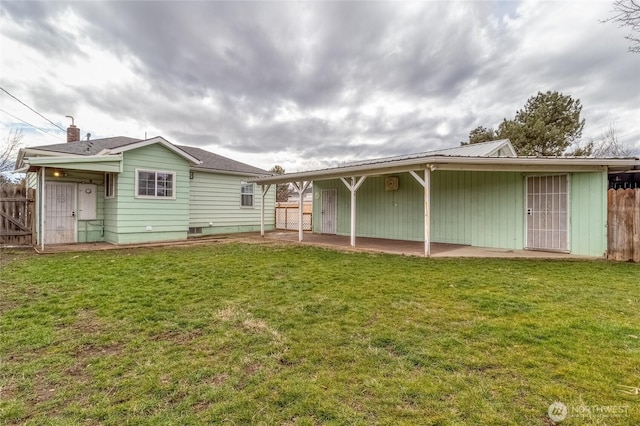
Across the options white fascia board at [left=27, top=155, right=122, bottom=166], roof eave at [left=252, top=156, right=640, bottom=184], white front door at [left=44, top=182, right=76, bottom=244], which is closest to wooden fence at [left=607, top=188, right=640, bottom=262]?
roof eave at [left=252, top=156, right=640, bottom=184]

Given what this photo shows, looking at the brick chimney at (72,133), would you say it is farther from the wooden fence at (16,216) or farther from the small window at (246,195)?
the small window at (246,195)

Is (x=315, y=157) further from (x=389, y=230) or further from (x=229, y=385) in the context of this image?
(x=229, y=385)

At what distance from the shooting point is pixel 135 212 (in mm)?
9625

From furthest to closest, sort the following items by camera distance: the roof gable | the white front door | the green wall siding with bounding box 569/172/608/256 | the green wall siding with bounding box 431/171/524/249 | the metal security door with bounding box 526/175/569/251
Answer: the roof gable < the white front door < the green wall siding with bounding box 431/171/524/249 < the metal security door with bounding box 526/175/569/251 < the green wall siding with bounding box 569/172/608/256

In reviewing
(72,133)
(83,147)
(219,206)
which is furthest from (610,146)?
(72,133)

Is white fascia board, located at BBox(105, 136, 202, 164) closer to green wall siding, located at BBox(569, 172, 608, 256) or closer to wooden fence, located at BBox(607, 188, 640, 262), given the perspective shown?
green wall siding, located at BBox(569, 172, 608, 256)

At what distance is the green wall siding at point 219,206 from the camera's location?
12145 millimetres

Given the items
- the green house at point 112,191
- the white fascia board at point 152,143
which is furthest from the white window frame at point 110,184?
the white fascia board at point 152,143

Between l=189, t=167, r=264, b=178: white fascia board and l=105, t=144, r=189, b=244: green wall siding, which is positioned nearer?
l=105, t=144, r=189, b=244: green wall siding

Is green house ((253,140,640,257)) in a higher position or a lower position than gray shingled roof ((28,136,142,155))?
lower

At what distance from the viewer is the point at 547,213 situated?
7.93 meters

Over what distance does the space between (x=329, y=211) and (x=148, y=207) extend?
690cm

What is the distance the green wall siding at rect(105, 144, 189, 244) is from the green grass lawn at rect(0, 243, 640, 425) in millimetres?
4414

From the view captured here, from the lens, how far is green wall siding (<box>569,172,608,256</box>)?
23.3 feet
